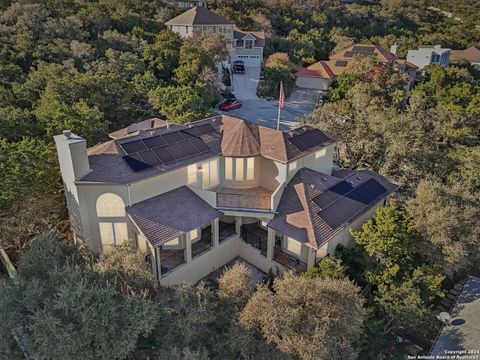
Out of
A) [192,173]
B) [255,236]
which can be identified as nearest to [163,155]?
[192,173]

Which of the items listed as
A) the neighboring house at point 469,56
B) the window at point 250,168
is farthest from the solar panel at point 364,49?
the window at point 250,168

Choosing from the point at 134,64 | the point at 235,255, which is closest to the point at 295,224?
the point at 235,255

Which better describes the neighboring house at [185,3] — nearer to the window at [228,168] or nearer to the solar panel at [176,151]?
the solar panel at [176,151]

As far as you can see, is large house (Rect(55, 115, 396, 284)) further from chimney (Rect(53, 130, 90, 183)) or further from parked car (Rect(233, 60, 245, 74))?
parked car (Rect(233, 60, 245, 74))

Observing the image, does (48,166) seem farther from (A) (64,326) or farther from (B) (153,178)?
(A) (64,326)

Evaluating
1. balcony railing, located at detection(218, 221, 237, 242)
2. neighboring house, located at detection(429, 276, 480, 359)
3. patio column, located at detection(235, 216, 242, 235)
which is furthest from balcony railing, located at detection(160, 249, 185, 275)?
neighboring house, located at detection(429, 276, 480, 359)
